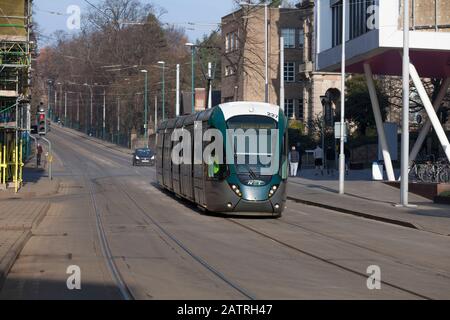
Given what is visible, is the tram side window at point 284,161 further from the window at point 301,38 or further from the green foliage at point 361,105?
the window at point 301,38

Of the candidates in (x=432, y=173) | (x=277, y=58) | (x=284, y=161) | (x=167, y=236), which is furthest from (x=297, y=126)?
(x=167, y=236)

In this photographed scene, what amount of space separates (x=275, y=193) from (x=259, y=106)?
2.69 meters

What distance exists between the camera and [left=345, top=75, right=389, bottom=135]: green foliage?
62.4 m

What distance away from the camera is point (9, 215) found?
23.3 metres

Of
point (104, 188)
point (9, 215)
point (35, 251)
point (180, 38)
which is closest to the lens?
point (35, 251)

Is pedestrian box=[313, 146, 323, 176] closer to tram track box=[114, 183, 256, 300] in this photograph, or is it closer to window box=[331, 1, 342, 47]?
window box=[331, 1, 342, 47]

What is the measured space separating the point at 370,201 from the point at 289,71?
186 ft

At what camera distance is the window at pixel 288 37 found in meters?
86.9

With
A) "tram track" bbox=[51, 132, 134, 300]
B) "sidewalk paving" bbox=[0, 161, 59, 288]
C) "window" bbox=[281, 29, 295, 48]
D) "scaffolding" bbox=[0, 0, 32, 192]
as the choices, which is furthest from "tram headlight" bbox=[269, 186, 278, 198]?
"window" bbox=[281, 29, 295, 48]

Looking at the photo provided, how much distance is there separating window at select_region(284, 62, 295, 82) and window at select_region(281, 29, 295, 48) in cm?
187

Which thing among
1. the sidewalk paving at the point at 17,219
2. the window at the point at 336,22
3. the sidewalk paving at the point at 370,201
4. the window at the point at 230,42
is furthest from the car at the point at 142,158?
the sidewalk paving at the point at 17,219

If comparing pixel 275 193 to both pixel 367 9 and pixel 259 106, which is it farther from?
pixel 367 9

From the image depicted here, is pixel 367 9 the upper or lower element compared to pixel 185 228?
upper

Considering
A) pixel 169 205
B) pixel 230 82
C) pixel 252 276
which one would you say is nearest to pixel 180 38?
pixel 230 82
